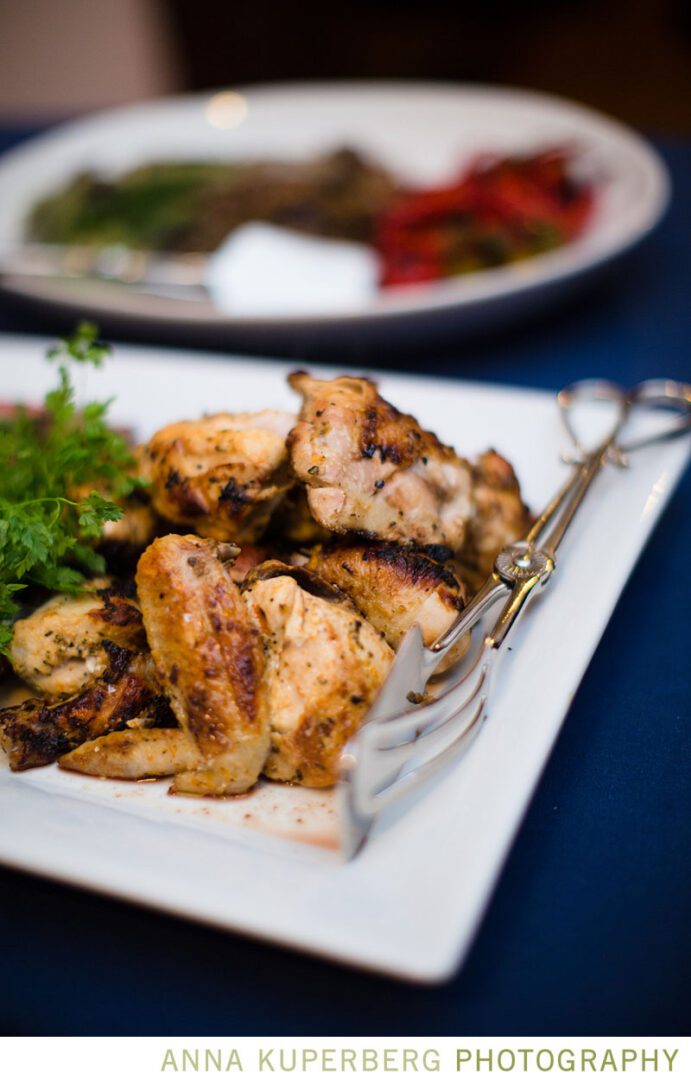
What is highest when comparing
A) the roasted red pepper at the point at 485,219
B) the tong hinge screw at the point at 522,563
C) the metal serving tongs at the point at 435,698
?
the roasted red pepper at the point at 485,219

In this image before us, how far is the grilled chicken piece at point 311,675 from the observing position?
1.32 m

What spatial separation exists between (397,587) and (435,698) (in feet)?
0.75

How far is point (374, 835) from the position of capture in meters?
1.19

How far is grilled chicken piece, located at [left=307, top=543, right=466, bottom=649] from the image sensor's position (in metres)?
1.42

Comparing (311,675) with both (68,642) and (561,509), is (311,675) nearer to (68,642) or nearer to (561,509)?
(68,642)

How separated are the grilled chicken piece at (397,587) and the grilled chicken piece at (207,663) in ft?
0.63

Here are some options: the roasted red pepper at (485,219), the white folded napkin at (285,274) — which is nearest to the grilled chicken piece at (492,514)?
the white folded napkin at (285,274)

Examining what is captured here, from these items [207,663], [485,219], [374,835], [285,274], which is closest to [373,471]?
[207,663]

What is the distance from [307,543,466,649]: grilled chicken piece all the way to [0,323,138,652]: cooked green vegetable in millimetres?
387

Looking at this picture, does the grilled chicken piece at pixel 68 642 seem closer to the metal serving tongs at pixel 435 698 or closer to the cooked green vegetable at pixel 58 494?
the cooked green vegetable at pixel 58 494

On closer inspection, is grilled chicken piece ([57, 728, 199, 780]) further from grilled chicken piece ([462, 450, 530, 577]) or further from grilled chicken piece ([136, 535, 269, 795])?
grilled chicken piece ([462, 450, 530, 577])

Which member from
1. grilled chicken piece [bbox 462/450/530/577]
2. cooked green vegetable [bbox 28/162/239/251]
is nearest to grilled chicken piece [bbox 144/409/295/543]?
grilled chicken piece [bbox 462/450/530/577]
